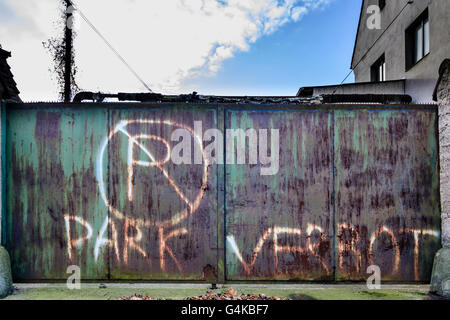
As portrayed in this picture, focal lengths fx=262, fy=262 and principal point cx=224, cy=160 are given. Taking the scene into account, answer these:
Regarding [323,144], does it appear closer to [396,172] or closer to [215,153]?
[396,172]

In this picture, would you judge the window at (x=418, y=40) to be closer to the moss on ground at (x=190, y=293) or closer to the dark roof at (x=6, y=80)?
the moss on ground at (x=190, y=293)

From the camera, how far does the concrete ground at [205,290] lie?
10.4 feet

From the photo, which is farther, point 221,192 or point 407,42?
point 407,42

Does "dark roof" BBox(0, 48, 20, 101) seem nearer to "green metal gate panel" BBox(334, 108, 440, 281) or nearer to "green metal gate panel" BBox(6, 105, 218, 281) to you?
"green metal gate panel" BBox(6, 105, 218, 281)

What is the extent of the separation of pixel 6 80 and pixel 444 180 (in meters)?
5.84

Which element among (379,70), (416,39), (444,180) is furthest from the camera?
(379,70)

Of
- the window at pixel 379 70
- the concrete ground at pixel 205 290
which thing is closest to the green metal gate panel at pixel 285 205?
the concrete ground at pixel 205 290

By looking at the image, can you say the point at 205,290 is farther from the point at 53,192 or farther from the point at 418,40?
the point at 418,40

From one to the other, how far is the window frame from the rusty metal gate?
418 cm

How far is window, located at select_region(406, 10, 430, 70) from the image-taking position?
634cm

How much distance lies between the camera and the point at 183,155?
348 cm

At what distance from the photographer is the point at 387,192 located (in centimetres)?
348

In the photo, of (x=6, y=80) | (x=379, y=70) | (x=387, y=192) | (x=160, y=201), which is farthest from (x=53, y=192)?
(x=379, y=70)
